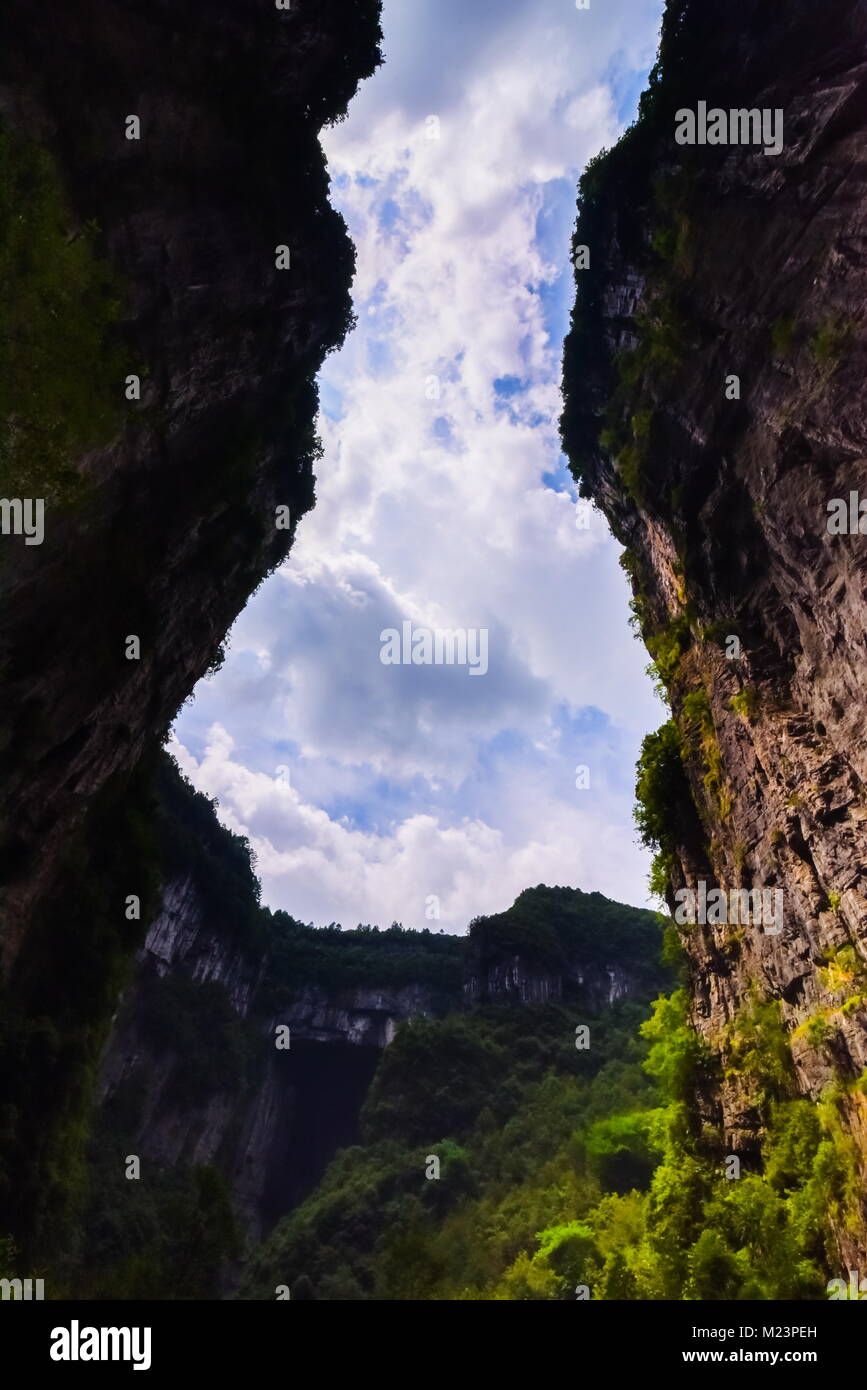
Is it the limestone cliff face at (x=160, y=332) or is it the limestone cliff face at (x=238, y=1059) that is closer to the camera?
the limestone cliff face at (x=160, y=332)

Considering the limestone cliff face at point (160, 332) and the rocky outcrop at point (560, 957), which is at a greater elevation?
the limestone cliff face at point (160, 332)

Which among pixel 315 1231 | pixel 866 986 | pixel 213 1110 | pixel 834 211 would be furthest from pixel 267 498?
pixel 213 1110

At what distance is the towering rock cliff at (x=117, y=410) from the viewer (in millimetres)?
11719

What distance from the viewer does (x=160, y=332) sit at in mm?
19234

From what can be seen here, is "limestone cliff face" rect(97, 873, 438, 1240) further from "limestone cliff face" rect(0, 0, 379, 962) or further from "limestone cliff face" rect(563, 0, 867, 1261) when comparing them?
"limestone cliff face" rect(563, 0, 867, 1261)

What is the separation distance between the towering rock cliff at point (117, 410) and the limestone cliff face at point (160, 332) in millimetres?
84

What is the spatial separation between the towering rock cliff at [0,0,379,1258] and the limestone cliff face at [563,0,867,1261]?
13.4 m

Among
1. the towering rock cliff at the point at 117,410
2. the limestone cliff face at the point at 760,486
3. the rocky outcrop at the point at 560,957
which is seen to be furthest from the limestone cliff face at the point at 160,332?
the rocky outcrop at the point at 560,957

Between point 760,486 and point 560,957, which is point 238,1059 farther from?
point 760,486

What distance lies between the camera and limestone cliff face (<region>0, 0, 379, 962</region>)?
53.7 ft

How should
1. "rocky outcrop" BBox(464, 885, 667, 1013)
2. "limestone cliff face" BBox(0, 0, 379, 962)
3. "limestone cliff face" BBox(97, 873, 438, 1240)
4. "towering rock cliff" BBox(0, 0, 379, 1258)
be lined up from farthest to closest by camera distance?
1. "rocky outcrop" BBox(464, 885, 667, 1013)
2. "limestone cliff face" BBox(97, 873, 438, 1240)
3. "limestone cliff face" BBox(0, 0, 379, 962)
4. "towering rock cliff" BBox(0, 0, 379, 1258)

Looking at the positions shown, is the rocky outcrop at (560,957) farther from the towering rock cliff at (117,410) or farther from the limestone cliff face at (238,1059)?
the towering rock cliff at (117,410)

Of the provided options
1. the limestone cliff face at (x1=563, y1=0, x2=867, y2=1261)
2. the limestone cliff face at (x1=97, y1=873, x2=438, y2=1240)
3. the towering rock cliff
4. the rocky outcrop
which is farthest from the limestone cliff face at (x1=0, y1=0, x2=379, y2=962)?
the rocky outcrop

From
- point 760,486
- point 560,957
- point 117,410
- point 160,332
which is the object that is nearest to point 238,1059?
point 560,957
